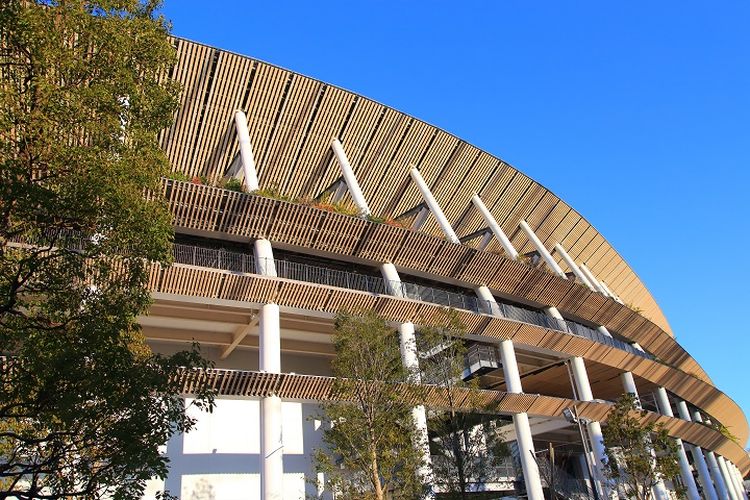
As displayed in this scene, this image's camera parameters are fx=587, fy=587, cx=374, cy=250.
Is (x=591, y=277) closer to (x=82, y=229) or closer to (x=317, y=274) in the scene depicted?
(x=317, y=274)

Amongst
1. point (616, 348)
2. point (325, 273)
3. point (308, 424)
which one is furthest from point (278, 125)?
point (616, 348)

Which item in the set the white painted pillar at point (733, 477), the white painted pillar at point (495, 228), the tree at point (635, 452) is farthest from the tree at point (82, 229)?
the white painted pillar at point (733, 477)

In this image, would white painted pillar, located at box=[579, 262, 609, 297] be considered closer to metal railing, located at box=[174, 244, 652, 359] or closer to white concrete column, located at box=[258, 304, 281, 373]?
metal railing, located at box=[174, 244, 652, 359]

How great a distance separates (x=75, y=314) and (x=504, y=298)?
23.7 metres

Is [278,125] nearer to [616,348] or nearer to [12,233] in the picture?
[12,233]

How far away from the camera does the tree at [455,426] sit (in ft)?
50.9

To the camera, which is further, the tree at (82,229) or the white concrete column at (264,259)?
the white concrete column at (264,259)

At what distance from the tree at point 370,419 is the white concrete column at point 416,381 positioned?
0.35 meters

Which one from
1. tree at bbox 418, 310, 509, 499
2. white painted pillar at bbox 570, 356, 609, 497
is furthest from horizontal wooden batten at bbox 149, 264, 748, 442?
tree at bbox 418, 310, 509, 499

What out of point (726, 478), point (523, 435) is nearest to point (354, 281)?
point (523, 435)

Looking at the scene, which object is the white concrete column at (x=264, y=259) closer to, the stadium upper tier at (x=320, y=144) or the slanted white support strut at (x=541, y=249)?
the stadium upper tier at (x=320, y=144)

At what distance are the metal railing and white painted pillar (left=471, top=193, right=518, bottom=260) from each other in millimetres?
3109

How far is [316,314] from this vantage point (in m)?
20.9

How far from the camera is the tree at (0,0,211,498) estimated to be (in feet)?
21.6
